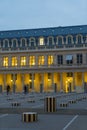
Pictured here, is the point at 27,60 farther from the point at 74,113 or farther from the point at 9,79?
the point at 74,113

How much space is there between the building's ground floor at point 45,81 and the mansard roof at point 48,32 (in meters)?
10.3

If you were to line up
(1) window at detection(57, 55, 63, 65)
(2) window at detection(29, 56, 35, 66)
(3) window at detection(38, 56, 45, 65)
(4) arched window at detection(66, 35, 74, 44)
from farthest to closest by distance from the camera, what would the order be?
(2) window at detection(29, 56, 35, 66) < (3) window at detection(38, 56, 45, 65) < (1) window at detection(57, 55, 63, 65) < (4) arched window at detection(66, 35, 74, 44)

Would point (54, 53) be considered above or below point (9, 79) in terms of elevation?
above

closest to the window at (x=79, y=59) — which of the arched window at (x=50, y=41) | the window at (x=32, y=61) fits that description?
the arched window at (x=50, y=41)

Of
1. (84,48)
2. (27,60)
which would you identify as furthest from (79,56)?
(27,60)

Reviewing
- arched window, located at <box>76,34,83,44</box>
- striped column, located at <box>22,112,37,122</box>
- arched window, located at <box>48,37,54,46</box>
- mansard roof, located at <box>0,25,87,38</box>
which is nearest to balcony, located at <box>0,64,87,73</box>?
arched window, located at <box>76,34,83,44</box>

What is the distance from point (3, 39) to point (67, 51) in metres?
18.9

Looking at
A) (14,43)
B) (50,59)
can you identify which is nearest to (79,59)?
(50,59)

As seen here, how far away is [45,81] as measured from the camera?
3981 inches

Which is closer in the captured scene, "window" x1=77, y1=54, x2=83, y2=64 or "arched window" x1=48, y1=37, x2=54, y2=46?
"window" x1=77, y1=54, x2=83, y2=64

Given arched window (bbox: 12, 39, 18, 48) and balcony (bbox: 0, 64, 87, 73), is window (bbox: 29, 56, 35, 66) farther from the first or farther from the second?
arched window (bbox: 12, 39, 18, 48)

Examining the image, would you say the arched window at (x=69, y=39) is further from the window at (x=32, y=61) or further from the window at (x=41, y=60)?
the window at (x=32, y=61)

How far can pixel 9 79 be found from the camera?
105 meters

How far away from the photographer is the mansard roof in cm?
9981
